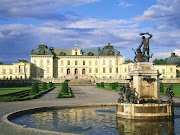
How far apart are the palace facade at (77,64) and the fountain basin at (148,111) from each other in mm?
66863

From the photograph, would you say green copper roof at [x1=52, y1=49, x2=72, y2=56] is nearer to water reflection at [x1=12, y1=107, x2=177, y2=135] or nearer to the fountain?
the fountain

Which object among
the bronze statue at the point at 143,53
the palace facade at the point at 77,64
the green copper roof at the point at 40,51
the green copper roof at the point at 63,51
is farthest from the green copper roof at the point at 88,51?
the bronze statue at the point at 143,53

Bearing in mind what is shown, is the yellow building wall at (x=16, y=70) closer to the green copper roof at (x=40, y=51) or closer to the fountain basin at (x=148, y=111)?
the green copper roof at (x=40, y=51)

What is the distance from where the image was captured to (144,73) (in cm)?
1278

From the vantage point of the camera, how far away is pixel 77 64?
82.6 meters

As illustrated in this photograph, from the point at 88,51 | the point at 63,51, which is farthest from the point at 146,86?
the point at 88,51

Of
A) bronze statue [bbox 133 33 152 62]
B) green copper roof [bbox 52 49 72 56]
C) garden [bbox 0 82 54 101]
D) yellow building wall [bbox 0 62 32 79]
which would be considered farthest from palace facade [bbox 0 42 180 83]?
bronze statue [bbox 133 33 152 62]

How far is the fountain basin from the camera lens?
11.5 meters

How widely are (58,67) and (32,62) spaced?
873 centimetres

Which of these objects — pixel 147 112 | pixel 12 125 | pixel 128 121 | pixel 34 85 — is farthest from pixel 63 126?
pixel 34 85

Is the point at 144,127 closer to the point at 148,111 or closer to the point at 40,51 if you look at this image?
the point at 148,111

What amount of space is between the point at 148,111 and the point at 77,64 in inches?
2813

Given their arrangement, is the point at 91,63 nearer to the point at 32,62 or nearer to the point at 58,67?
the point at 58,67

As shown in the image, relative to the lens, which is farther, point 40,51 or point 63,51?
point 63,51
